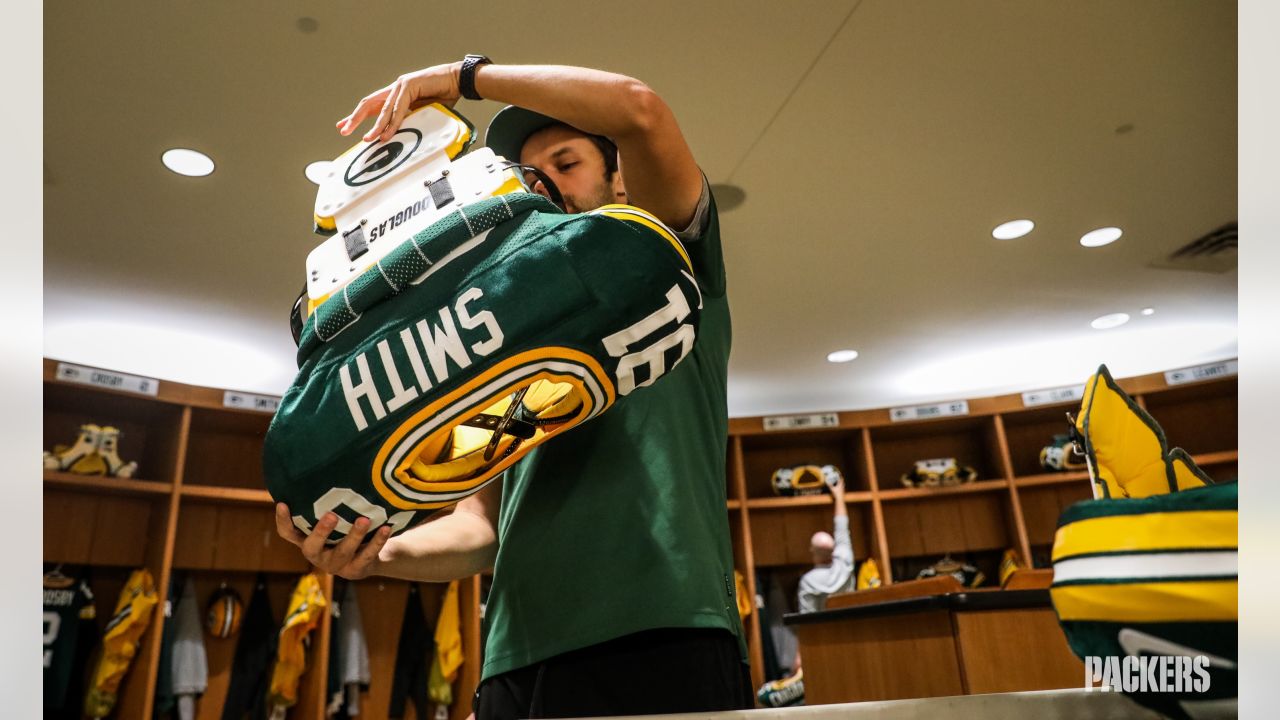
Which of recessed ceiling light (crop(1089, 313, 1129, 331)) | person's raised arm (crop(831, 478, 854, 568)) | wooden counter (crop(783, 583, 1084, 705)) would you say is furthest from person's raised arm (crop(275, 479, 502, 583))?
recessed ceiling light (crop(1089, 313, 1129, 331))

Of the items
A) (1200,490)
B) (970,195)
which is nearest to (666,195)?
(1200,490)

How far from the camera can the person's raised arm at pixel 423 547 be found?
63 centimetres

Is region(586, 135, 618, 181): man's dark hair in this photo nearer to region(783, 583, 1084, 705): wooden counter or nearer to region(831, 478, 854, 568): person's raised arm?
region(783, 583, 1084, 705): wooden counter

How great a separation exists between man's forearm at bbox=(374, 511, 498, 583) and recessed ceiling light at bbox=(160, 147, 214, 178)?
2.44 m

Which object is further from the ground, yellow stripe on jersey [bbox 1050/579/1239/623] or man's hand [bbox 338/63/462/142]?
man's hand [bbox 338/63/462/142]

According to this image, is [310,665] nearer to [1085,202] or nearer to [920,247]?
[920,247]

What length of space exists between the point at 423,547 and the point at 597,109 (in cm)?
49

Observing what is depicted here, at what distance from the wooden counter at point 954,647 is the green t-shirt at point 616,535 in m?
1.51

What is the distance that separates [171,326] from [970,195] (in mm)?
3955

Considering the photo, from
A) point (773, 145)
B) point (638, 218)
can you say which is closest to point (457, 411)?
point (638, 218)

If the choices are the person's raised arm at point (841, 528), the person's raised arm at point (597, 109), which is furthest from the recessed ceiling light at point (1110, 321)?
the person's raised arm at point (597, 109)

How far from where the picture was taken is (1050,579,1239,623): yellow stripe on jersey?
1.09 feet

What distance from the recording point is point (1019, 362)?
570 cm

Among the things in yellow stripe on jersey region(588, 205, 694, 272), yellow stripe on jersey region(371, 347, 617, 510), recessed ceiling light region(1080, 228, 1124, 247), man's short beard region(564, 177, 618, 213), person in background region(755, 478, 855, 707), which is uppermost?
recessed ceiling light region(1080, 228, 1124, 247)
